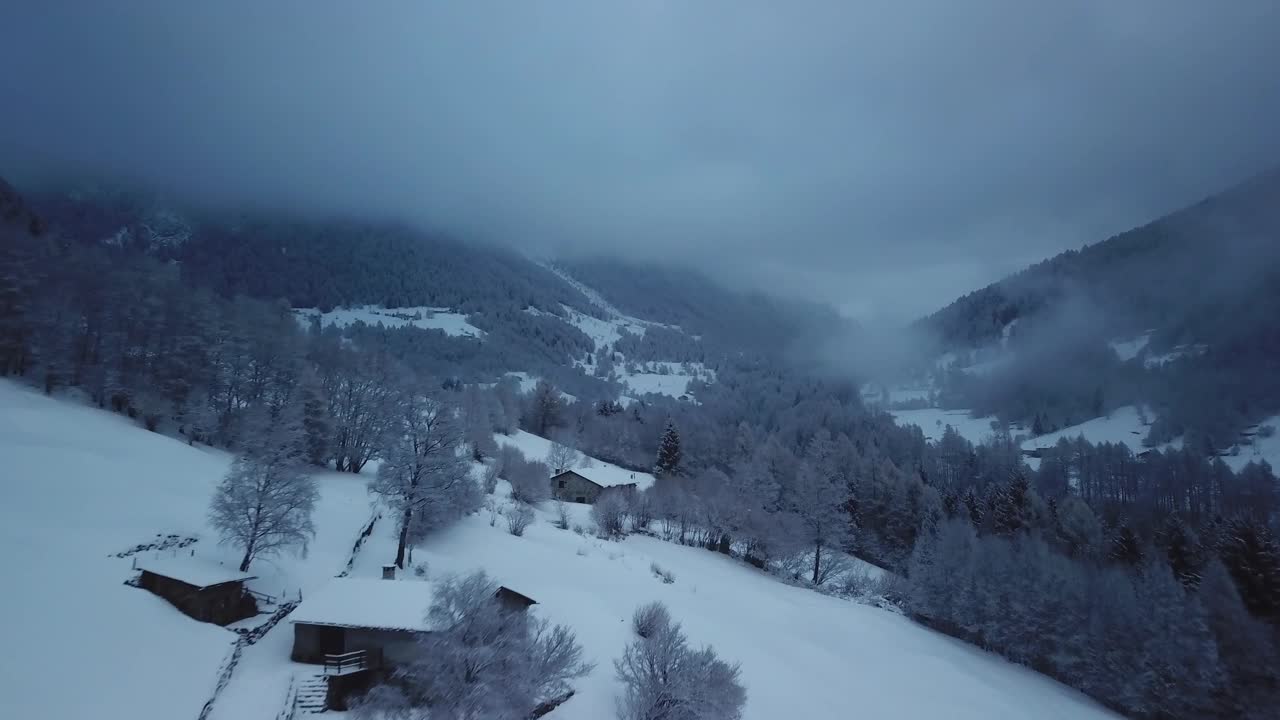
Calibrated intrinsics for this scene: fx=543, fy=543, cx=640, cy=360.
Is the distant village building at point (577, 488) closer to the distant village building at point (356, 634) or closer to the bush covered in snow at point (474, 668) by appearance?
the distant village building at point (356, 634)

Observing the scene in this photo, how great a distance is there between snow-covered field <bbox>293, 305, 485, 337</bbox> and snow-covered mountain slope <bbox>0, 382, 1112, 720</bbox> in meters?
122

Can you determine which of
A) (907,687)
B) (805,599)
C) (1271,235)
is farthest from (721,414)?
(1271,235)

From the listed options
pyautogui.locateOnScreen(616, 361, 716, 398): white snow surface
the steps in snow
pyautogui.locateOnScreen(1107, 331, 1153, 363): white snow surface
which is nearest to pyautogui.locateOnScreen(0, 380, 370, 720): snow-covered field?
the steps in snow

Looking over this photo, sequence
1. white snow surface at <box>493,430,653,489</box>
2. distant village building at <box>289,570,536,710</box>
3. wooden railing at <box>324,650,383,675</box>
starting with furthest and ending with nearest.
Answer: white snow surface at <box>493,430,653,489</box>, distant village building at <box>289,570,536,710</box>, wooden railing at <box>324,650,383,675</box>

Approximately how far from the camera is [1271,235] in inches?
7352

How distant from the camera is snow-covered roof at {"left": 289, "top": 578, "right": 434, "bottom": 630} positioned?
1700 cm

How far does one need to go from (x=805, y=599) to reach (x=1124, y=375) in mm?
158267

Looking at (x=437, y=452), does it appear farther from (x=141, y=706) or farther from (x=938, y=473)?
(x=938, y=473)

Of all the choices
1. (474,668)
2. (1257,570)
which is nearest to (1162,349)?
(1257,570)

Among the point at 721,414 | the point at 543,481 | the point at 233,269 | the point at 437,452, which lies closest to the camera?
the point at 437,452

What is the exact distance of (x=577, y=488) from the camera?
59.3m

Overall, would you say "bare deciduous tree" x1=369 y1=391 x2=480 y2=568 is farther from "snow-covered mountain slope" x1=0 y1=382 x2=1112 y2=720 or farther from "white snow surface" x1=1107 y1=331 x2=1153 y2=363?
"white snow surface" x1=1107 y1=331 x2=1153 y2=363

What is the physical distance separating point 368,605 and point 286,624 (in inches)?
128

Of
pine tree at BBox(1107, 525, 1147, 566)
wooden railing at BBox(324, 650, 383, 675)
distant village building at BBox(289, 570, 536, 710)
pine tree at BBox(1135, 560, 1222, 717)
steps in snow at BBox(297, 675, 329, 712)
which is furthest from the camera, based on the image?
pine tree at BBox(1107, 525, 1147, 566)
